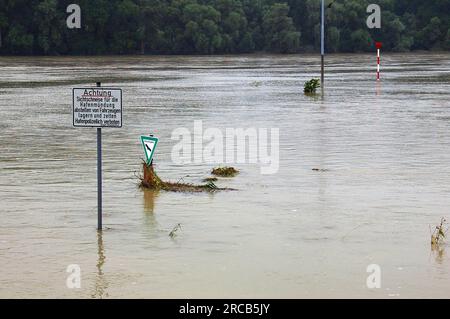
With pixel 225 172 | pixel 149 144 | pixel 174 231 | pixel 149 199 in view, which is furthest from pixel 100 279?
pixel 225 172

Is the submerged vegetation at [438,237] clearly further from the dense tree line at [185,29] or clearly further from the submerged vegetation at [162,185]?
the dense tree line at [185,29]

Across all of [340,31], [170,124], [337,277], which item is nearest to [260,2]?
[340,31]

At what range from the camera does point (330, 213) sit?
1427 centimetres

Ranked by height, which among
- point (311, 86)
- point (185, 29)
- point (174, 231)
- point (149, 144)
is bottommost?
point (174, 231)

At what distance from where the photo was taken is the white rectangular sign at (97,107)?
12.4 m

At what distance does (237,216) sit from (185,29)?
109 metres

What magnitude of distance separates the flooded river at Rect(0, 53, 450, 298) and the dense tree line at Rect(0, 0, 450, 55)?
301 feet

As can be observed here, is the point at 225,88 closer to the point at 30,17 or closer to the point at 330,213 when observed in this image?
the point at 330,213

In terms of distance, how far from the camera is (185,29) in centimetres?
12206

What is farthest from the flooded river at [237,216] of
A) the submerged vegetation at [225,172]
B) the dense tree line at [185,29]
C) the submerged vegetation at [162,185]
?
the dense tree line at [185,29]

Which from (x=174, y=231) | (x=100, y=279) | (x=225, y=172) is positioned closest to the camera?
(x=100, y=279)

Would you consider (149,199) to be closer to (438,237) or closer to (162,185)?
(162,185)

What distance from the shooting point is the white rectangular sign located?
12375 mm

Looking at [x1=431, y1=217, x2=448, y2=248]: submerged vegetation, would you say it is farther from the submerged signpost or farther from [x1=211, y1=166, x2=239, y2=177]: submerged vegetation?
[x1=211, y1=166, x2=239, y2=177]: submerged vegetation
